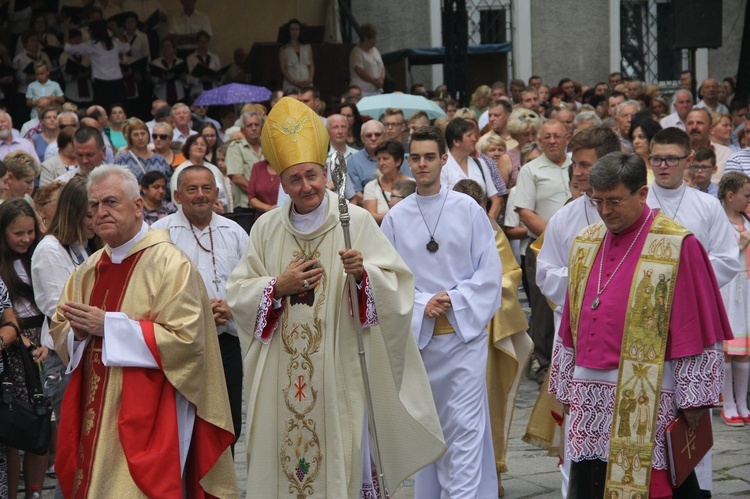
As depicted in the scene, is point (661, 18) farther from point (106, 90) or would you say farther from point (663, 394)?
point (663, 394)

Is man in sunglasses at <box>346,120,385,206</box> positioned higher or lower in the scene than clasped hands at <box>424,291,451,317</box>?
higher

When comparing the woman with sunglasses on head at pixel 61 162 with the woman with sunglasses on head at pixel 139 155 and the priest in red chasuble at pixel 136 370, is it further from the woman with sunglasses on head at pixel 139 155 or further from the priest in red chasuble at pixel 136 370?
the priest in red chasuble at pixel 136 370

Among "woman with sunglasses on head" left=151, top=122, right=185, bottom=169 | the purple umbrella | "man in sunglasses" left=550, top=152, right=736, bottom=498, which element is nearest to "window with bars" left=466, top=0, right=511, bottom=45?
the purple umbrella

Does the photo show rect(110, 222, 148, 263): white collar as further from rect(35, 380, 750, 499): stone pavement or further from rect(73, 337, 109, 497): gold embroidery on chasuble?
rect(35, 380, 750, 499): stone pavement

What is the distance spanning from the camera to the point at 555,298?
252 inches

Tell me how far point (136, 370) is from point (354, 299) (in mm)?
1033

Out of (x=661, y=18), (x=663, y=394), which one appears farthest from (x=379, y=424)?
(x=661, y=18)

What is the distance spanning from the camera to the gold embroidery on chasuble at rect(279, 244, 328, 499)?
5742 mm

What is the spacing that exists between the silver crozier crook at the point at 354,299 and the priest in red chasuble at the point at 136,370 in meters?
0.66

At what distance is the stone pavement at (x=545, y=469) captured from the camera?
286 inches

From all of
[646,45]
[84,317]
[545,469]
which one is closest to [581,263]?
[84,317]

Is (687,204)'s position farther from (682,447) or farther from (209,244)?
(209,244)

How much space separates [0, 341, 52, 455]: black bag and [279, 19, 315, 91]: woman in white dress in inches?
488

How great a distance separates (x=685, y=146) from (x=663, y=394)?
6.33ft
